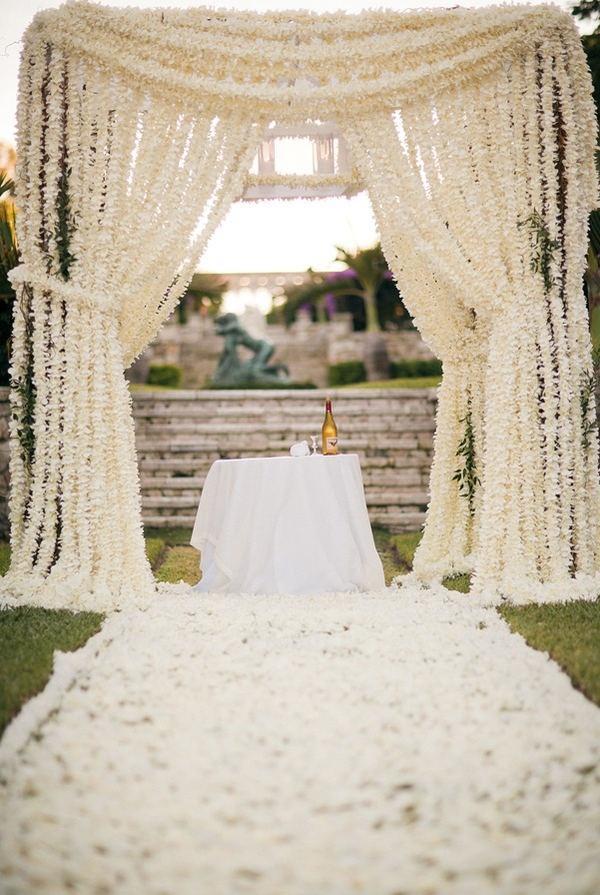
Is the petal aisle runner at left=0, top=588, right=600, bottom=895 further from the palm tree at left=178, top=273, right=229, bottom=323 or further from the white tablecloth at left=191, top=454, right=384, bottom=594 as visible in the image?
the palm tree at left=178, top=273, right=229, bottom=323

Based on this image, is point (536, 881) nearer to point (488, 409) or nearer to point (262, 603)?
point (262, 603)

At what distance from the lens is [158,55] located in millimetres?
4352

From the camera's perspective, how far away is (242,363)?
14836mm

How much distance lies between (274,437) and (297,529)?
12.6ft

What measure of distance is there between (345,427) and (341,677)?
5428 mm

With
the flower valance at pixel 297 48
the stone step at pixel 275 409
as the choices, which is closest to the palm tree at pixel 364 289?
the stone step at pixel 275 409

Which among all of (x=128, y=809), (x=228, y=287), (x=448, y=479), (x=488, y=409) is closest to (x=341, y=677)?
(x=128, y=809)

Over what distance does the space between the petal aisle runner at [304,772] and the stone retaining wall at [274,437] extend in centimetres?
440

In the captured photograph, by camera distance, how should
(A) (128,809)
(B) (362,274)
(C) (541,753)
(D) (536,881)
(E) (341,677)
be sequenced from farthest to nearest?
(B) (362,274) → (E) (341,677) → (C) (541,753) → (A) (128,809) → (D) (536,881)

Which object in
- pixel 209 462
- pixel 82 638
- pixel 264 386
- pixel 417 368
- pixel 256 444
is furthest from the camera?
pixel 417 368

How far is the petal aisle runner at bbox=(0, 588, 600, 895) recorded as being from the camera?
167 centimetres

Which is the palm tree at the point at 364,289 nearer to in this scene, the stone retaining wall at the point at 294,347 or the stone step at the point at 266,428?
the stone retaining wall at the point at 294,347

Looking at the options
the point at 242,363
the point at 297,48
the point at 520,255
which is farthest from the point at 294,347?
the point at 520,255

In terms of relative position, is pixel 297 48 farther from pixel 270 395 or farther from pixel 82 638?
pixel 270 395
